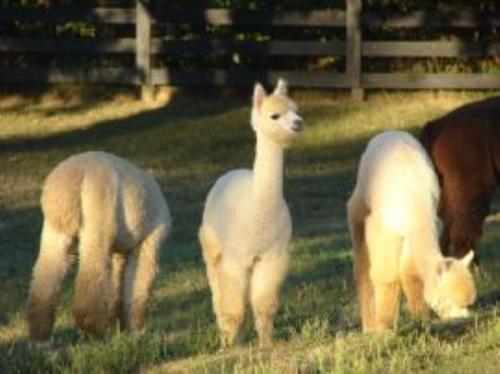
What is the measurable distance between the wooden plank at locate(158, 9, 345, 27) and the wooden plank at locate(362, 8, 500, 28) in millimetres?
581

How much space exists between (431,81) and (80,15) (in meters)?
6.15

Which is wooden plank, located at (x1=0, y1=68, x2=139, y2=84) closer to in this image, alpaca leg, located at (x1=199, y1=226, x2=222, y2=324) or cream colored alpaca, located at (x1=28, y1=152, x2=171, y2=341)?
cream colored alpaca, located at (x1=28, y1=152, x2=171, y2=341)

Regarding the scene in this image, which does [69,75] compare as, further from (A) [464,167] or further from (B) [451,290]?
(B) [451,290]

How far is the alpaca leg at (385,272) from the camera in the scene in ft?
32.2

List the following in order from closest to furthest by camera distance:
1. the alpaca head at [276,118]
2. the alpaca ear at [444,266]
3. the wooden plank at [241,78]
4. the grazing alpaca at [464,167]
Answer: the alpaca ear at [444,266], the alpaca head at [276,118], the grazing alpaca at [464,167], the wooden plank at [241,78]

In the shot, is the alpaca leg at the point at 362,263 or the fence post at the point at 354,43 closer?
the alpaca leg at the point at 362,263

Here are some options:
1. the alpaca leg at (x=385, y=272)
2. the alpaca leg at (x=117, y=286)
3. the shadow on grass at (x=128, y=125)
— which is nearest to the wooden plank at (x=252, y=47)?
the shadow on grass at (x=128, y=125)

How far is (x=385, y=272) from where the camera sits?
32.3 feet

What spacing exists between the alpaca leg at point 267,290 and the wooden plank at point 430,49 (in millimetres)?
17848

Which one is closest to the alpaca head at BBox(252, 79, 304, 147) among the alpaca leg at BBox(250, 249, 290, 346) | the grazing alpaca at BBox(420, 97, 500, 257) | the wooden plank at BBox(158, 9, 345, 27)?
the alpaca leg at BBox(250, 249, 290, 346)

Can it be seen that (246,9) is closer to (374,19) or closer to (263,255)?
(374,19)

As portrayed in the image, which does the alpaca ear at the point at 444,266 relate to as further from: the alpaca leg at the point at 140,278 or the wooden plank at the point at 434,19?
the wooden plank at the point at 434,19

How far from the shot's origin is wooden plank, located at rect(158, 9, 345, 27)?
27438 mm

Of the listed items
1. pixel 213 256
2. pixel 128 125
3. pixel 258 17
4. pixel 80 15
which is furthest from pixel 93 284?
pixel 80 15
